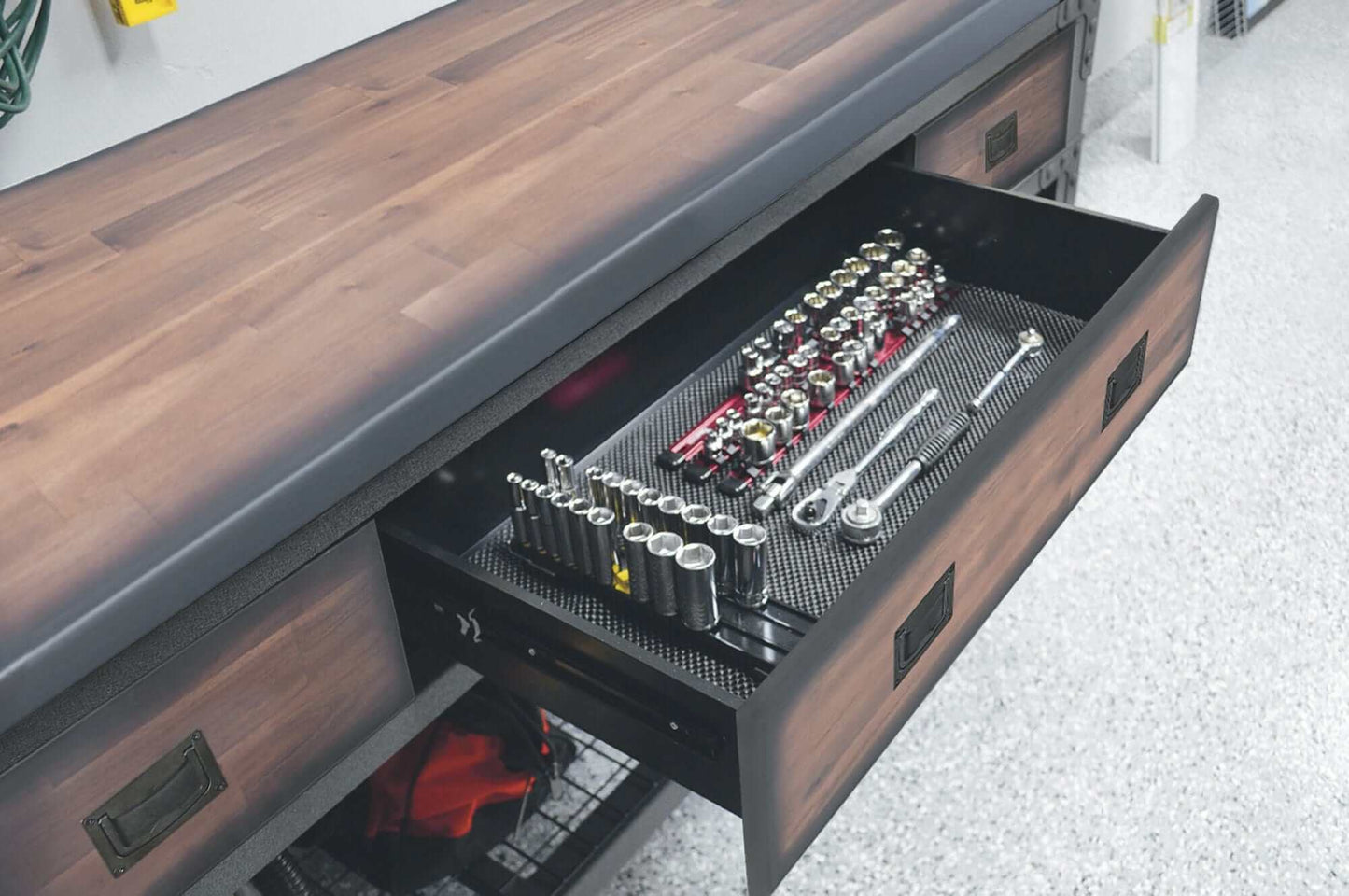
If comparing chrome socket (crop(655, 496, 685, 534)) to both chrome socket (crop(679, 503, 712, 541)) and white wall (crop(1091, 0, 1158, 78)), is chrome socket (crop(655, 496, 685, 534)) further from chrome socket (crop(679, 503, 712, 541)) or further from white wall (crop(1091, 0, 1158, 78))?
white wall (crop(1091, 0, 1158, 78))

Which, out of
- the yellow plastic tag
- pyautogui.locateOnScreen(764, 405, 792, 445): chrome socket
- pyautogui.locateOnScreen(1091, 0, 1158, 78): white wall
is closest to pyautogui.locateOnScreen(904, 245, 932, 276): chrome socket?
pyautogui.locateOnScreen(764, 405, 792, 445): chrome socket

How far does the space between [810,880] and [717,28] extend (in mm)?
807

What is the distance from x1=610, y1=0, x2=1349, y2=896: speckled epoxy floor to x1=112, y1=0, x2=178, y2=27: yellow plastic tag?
0.88m

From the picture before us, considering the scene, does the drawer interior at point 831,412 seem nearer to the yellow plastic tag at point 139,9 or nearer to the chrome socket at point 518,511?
the chrome socket at point 518,511

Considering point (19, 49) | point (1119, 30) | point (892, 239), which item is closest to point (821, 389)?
point (892, 239)

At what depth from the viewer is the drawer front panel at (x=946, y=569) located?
74cm

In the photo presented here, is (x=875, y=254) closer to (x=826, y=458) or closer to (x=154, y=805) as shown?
(x=826, y=458)

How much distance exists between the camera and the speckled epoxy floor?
1.24m

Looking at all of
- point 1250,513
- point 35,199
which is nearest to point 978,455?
point 35,199

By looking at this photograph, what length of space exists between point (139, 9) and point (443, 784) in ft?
2.39

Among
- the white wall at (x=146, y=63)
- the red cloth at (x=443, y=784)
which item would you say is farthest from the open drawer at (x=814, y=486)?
the white wall at (x=146, y=63)

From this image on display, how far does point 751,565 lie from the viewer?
2.93ft

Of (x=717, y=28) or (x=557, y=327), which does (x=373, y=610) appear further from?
(x=717, y=28)

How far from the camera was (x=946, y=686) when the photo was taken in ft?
4.66
